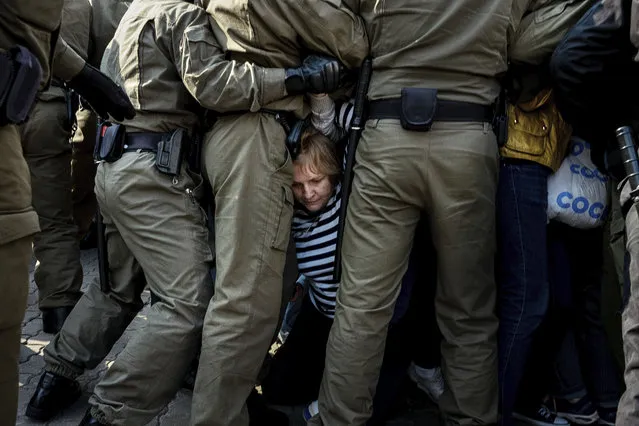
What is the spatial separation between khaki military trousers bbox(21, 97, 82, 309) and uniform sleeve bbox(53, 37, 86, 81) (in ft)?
5.26

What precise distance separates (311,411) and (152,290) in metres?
0.88

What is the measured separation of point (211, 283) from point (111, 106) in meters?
0.81

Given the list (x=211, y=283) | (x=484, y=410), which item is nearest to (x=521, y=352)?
(x=484, y=410)

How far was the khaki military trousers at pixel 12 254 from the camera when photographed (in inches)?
71.7

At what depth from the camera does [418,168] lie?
266 cm

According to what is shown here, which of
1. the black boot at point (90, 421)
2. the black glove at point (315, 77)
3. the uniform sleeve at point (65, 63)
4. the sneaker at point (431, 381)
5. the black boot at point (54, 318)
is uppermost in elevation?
the black glove at point (315, 77)

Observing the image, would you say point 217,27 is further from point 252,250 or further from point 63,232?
point 63,232

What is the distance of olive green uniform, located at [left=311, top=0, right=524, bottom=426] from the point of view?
2650 millimetres

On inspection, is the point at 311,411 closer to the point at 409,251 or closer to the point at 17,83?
the point at 409,251

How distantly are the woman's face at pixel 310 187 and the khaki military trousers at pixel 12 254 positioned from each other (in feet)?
4.02

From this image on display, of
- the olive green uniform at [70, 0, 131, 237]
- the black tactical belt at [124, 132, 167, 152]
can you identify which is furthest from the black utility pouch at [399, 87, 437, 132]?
the olive green uniform at [70, 0, 131, 237]

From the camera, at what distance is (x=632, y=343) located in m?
1.80

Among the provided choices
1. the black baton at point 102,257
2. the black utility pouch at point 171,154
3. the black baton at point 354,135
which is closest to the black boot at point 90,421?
the black baton at point 102,257

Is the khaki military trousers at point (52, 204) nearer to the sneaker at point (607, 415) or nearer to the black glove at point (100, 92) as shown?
the black glove at point (100, 92)
